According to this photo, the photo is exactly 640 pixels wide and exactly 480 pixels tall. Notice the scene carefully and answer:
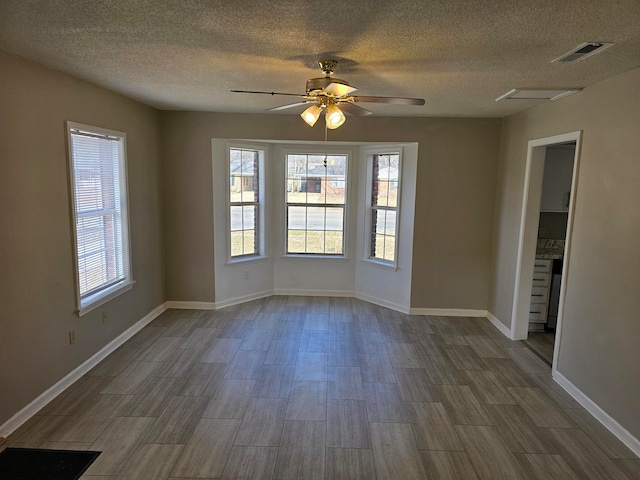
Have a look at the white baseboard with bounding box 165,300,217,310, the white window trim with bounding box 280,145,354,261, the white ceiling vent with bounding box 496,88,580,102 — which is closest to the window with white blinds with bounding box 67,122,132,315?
the white baseboard with bounding box 165,300,217,310

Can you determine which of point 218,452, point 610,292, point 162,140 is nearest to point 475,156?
point 610,292

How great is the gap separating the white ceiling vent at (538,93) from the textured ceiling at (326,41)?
0.11 meters

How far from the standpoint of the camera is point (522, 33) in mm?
2111

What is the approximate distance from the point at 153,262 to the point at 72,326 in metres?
1.62

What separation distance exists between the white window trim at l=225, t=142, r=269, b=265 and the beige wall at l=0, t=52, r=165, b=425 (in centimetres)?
161

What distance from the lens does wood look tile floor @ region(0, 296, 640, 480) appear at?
2.49m

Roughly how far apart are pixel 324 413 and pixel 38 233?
2474mm

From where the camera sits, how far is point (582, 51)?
2367mm

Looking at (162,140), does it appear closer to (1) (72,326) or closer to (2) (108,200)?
(2) (108,200)

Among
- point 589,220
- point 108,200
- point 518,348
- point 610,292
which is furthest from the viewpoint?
point 518,348

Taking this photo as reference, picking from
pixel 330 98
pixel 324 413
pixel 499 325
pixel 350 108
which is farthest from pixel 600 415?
pixel 330 98

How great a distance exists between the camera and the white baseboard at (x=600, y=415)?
2.67 metres

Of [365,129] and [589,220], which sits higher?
[365,129]

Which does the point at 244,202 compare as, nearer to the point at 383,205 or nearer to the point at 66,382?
the point at 383,205
